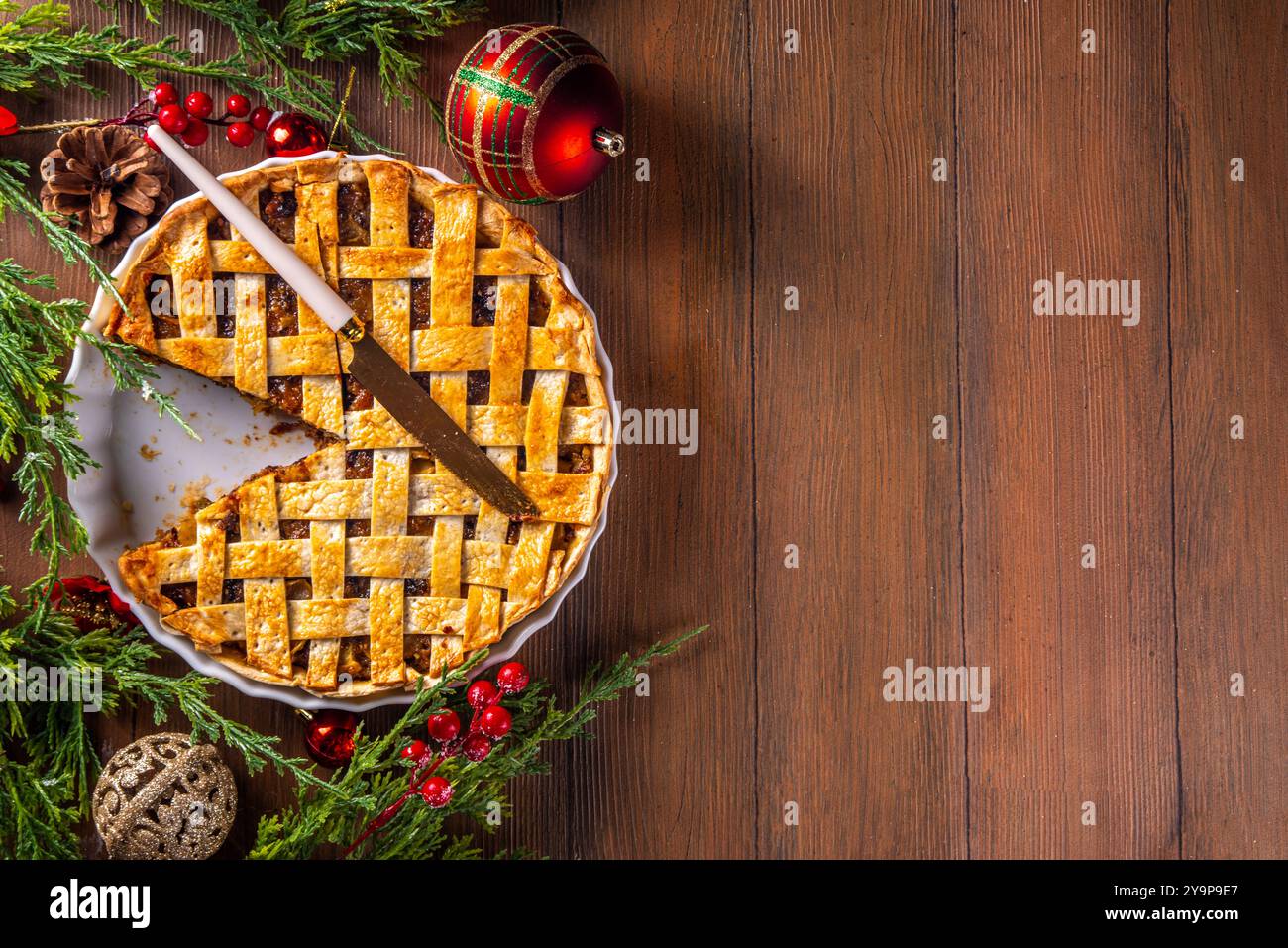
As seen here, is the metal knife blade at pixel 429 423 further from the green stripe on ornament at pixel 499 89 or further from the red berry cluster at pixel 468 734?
the green stripe on ornament at pixel 499 89

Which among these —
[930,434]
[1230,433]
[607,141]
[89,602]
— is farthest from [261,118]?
[1230,433]

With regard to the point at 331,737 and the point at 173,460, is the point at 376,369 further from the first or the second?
the point at 331,737

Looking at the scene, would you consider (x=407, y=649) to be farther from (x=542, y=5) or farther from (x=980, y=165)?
(x=980, y=165)

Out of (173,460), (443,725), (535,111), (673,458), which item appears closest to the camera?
(535,111)

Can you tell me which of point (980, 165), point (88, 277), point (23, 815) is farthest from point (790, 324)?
point (23, 815)

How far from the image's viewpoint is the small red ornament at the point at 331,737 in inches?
50.8

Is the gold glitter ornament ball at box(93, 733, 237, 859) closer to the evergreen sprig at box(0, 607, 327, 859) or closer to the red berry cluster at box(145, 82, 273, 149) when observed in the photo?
the evergreen sprig at box(0, 607, 327, 859)

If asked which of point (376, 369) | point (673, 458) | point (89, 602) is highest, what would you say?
point (376, 369)

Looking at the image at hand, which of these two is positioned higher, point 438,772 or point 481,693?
point 481,693

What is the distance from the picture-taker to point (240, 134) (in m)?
1.32

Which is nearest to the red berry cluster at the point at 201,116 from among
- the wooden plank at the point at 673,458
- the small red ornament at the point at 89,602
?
the wooden plank at the point at 673,458

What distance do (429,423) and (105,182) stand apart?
577mm

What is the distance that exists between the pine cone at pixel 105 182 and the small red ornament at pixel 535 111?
45 cm

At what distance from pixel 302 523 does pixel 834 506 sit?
0.78 m
